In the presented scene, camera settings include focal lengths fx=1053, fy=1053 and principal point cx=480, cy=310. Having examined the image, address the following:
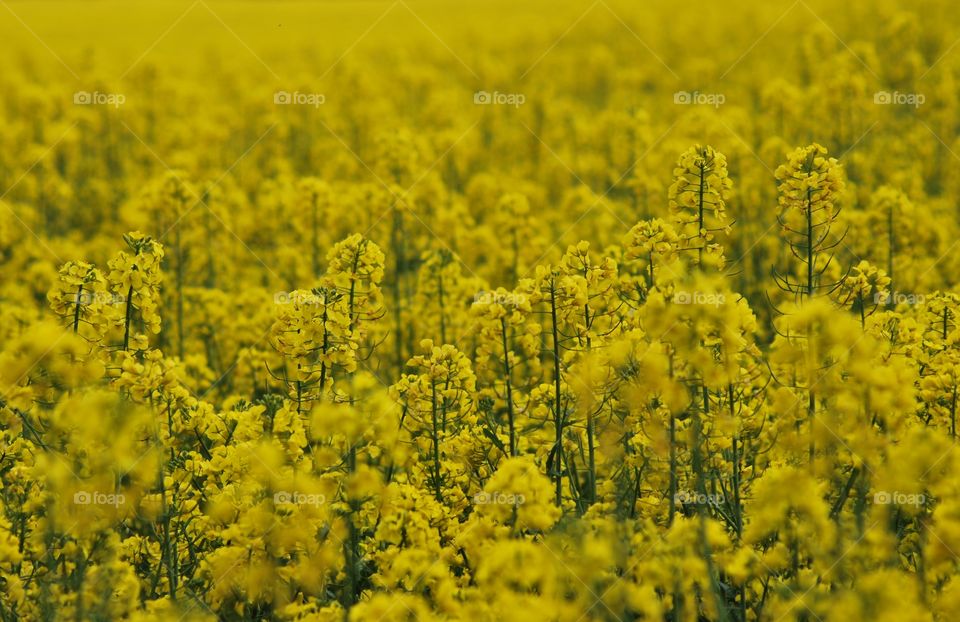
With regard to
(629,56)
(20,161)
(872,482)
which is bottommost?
(872,482)

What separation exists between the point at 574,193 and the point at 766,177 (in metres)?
2.03

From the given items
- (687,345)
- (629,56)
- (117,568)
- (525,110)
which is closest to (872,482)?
(687,345)

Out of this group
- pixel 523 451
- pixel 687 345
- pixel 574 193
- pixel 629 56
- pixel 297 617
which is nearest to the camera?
pixel 687 345

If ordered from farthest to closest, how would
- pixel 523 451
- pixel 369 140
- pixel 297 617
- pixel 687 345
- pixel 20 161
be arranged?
1. pixel 369 140
2. pixel 20 161
3. pixel 523 451
4. pixel 297 617
5. pixel 687 345

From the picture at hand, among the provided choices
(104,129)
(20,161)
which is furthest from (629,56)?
(20,161)

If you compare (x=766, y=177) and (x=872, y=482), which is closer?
(x=872, y=482)

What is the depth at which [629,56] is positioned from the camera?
20891 millimetres

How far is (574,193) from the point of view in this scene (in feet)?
33.9

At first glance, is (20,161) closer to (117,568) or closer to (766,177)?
(766,177)

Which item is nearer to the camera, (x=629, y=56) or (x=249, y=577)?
(x=249, y=577)

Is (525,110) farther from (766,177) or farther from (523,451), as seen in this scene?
(523,451)

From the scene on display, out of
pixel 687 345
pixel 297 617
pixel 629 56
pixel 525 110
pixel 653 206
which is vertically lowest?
pixel 297 617

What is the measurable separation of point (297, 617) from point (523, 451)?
180 cm

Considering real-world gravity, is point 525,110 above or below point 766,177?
above
